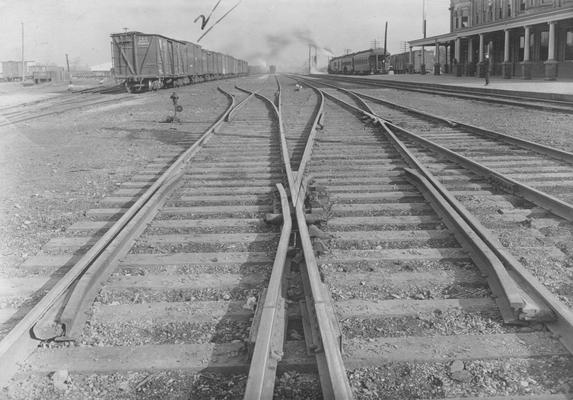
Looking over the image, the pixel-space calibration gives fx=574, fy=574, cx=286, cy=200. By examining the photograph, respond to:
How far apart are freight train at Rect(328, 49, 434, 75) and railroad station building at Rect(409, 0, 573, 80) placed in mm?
5711

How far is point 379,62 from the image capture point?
6525 cm

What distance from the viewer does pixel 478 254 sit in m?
4.37

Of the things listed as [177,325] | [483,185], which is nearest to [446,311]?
[177,325]

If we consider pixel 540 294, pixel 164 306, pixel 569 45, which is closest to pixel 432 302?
pixel 540 294

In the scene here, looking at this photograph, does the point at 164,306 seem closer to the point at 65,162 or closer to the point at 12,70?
the point at 65,162

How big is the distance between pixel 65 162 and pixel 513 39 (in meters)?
40.1

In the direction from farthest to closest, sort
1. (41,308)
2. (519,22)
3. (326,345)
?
(519,22) → (41,308) → (326,345)

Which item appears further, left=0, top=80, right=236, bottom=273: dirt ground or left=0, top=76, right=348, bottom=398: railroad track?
left=0, top=80, right=236, bottom=273: dirt ground

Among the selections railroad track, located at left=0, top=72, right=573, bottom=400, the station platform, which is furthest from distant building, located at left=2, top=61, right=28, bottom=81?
railroad track, located at left=0, top=72, right=573, bottom=400

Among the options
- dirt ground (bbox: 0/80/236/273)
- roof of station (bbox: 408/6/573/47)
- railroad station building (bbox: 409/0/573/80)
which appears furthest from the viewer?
railroad station building (bbox: 409/0/573/80)

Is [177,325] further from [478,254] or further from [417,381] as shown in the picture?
[478,254]

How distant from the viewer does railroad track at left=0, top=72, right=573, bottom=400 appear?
2.91 m

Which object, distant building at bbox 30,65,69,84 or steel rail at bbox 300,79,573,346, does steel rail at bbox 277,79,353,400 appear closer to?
steel rail at bbox 300,79,573,346

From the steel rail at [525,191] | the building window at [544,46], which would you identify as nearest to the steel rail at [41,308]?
the steel rail at [525,191]
